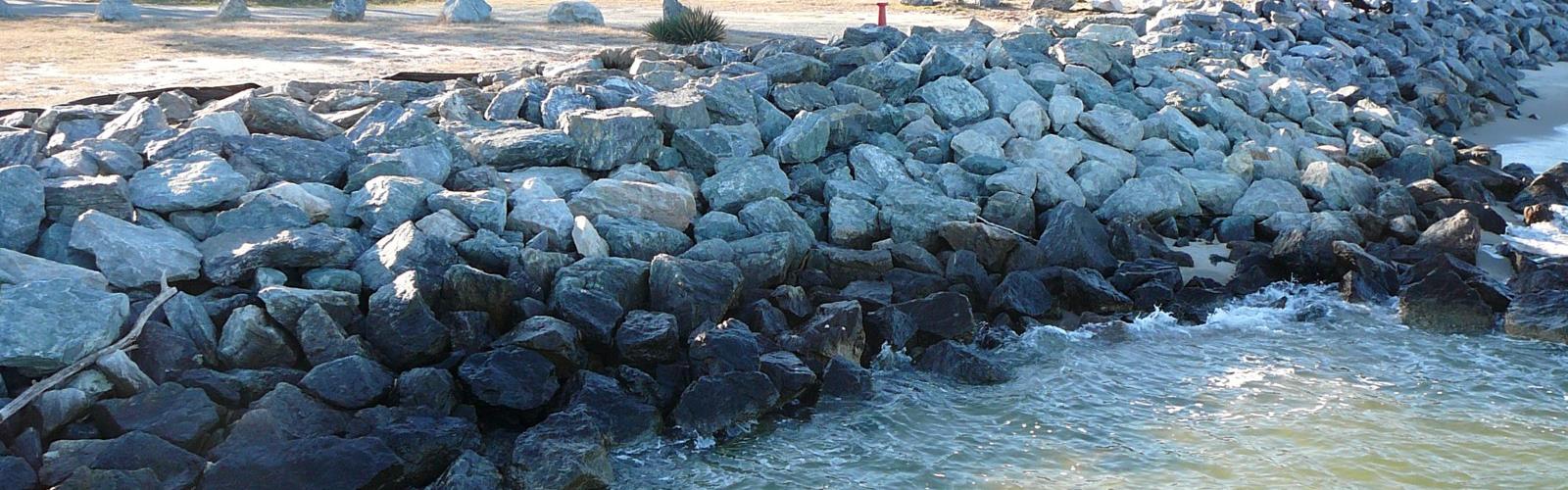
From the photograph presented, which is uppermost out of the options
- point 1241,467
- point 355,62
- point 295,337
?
point 355,62

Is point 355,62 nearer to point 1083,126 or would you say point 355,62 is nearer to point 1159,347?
point 1083,126

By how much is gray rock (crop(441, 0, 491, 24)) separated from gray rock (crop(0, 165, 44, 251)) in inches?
415

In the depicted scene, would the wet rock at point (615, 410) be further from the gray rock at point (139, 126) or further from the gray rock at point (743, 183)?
the gray rock at point (139, 126)

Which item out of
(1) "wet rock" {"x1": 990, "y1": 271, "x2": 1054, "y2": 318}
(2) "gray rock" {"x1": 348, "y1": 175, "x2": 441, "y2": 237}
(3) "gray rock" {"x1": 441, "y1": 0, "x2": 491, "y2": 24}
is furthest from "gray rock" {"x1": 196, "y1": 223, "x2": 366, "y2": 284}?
(3) "gray rock" {"x1": 441, "y1": 0, "x2": 491, "y2": 24}

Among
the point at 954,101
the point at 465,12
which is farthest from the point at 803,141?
the point at 465,12

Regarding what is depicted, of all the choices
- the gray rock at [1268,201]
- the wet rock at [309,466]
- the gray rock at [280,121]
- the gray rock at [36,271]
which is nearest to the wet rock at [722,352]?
the wet rock at [309,466]

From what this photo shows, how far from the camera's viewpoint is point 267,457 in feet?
20.5

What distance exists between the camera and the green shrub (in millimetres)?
15648

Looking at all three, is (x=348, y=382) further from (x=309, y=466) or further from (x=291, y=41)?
(x=291, y=41)

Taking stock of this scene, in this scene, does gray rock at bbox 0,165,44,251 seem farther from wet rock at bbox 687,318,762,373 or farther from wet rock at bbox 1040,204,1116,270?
wet rock at bbox 1040,204,1116,270

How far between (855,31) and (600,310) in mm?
6968

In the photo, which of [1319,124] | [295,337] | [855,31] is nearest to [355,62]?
[855,31]

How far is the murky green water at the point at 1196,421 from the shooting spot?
7012 millimetres

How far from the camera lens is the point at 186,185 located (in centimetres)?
839
